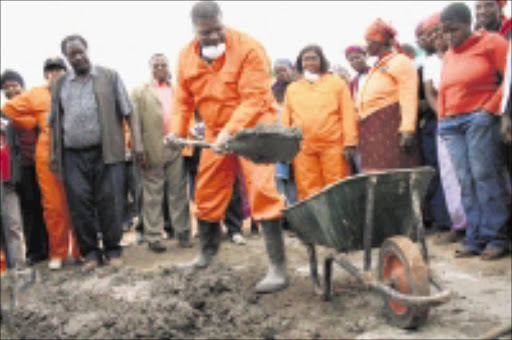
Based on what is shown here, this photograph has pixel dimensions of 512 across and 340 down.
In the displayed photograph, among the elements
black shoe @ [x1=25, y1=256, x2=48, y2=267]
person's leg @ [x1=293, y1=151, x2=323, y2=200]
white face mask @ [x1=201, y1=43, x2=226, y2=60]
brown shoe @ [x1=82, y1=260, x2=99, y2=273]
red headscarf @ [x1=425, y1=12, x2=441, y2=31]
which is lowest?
black shoe @ [x1=25, y1=256, x2=48, y2=267]

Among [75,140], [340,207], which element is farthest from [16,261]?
[340,207]

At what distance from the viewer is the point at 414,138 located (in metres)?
4.53

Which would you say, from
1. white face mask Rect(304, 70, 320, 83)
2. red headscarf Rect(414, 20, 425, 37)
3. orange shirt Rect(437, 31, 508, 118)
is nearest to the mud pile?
white face mask Rect(304, 70, 320, 83)

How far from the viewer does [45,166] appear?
16.9 feet

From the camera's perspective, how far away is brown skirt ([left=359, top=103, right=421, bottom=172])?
4.60 meters

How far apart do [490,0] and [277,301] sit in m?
3.67

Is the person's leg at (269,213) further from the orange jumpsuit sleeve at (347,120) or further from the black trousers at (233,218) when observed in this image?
the black trousers at (233,218)

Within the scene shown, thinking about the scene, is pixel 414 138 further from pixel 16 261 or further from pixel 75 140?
pixel 16 261

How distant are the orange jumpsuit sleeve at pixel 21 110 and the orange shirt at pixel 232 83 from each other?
211 cm

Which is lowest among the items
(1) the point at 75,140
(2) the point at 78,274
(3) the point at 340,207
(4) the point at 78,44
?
(2) the point at 78,274

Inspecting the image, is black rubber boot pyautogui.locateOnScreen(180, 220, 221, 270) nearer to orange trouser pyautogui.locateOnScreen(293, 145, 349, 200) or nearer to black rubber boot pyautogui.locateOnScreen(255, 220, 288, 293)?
black rubber boot pyautogui.locateOnScreen(255, 220, 288, 293)

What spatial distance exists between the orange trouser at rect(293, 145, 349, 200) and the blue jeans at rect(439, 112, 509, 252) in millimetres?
994

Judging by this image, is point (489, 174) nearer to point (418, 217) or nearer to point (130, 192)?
point (418, 217)

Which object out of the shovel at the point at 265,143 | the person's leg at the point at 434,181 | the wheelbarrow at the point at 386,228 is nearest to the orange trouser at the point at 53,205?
the shovel at the point at 265,143
